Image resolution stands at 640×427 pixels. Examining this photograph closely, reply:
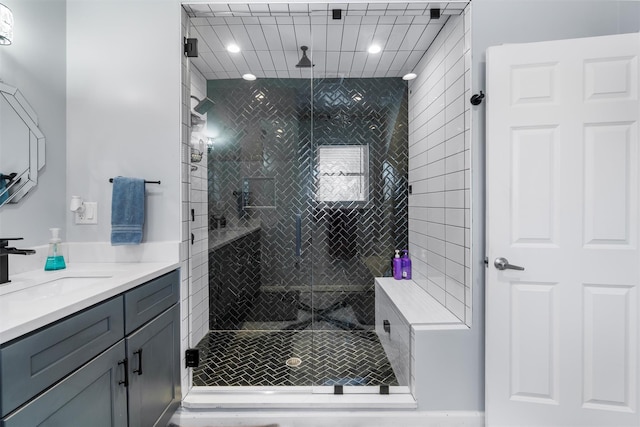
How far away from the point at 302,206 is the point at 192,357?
4.45 feet

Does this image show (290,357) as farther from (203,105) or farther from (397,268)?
(203,105)

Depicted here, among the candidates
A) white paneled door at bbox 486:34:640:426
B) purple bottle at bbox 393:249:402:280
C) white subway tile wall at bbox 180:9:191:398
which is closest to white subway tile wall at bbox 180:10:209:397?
white subway tile wall at bbox 180:9:191:398

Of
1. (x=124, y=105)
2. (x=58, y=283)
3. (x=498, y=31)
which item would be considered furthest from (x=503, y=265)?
(x=124, y=105)

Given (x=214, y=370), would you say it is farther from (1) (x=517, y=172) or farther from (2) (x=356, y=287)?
(1) (x=517, y=172)

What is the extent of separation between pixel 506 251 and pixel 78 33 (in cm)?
267

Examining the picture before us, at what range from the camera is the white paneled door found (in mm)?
1498

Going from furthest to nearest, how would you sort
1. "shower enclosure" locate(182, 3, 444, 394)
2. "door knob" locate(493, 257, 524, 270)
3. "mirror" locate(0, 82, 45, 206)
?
"shower enclosure" locate(182, 3, 444, 394) → "door knob" locate(493, 257, 524, 270) → "mirror" locate(0, 82, 45, 206)

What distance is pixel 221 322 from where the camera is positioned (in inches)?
98.0

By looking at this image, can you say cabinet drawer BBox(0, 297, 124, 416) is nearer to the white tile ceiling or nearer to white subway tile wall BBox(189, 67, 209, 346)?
white subway tile wall BBox(189, 67, 209, 346)

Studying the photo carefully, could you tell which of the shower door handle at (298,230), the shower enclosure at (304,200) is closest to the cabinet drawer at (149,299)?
the shower enclosure at (304,200)

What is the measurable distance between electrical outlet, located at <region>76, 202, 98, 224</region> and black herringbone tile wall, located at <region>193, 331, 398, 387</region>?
40.7 inches

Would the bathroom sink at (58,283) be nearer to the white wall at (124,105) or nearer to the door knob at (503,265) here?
the white wall at (124,105)

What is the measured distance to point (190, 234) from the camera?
6.32ft

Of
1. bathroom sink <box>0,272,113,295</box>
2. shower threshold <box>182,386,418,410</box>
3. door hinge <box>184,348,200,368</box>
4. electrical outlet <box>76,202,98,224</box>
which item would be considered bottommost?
shower threshold <box>182,386,418,410</box>
